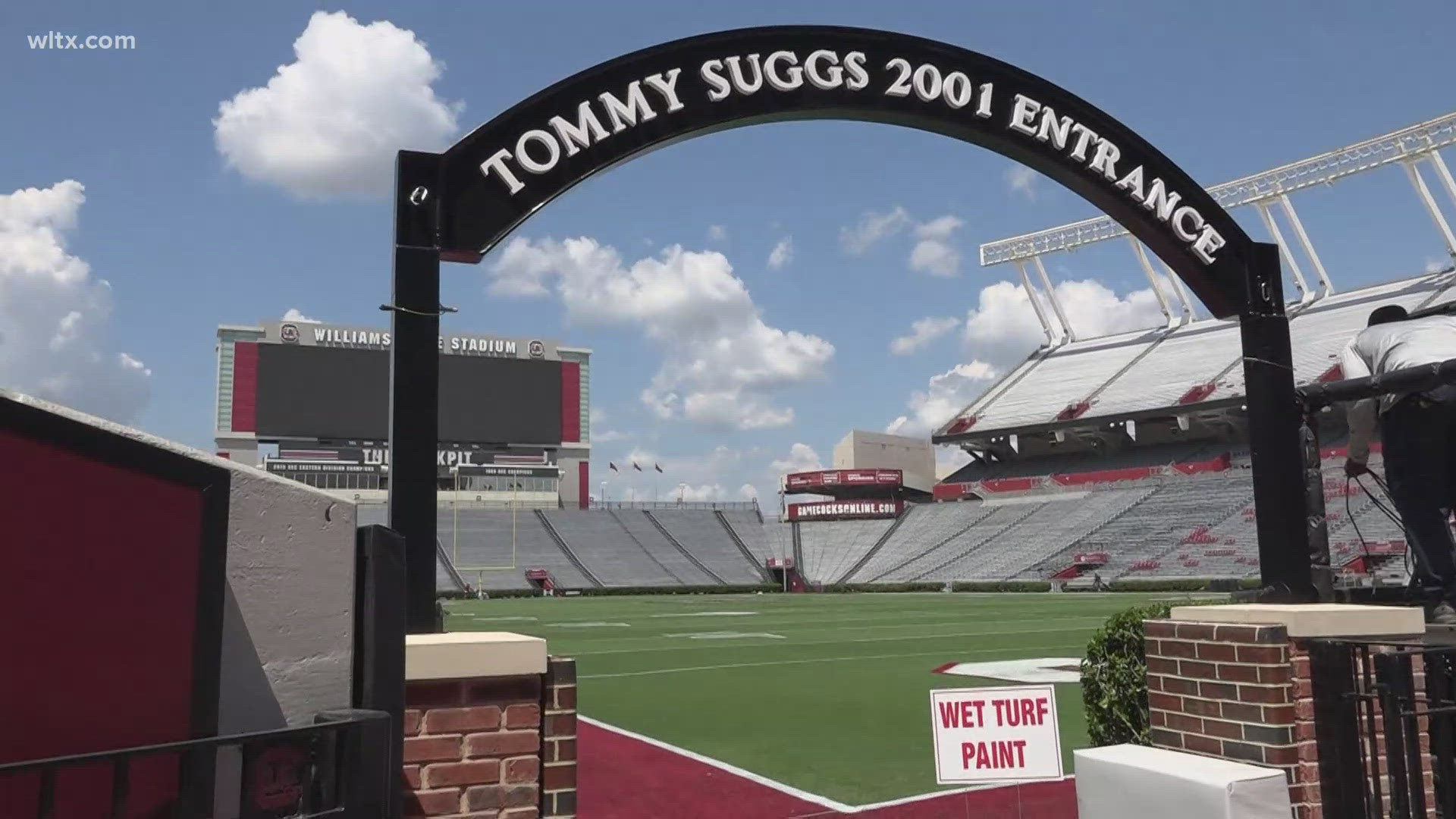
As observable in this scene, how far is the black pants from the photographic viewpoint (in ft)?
18.0

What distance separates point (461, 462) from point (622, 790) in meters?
57.7

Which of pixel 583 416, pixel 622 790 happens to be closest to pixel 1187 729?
pixel 622 790

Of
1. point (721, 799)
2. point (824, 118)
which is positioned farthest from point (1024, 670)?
point (824, 118)

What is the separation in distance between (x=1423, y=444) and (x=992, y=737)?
2546 mm

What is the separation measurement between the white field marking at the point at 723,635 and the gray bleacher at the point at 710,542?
3782cm

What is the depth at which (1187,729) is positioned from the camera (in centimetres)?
528

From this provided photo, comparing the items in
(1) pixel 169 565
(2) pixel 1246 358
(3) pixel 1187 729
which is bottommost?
(3) pixel 1187 729

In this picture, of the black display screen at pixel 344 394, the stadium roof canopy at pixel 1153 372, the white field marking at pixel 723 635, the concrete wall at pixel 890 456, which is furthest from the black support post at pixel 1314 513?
the concrete wall at pixel 890 456

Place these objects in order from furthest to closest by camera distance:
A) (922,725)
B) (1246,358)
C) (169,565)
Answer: (922,725), (1246,358), (169,565)

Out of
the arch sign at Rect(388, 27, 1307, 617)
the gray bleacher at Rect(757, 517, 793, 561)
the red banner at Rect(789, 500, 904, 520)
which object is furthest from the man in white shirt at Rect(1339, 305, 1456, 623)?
the red banner at Rect(789, 500, 904, 520)

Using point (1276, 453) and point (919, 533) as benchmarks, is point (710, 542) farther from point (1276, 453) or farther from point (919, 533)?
point (1276, 453)

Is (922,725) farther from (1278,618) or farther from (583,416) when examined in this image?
(583,416)

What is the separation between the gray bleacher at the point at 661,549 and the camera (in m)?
62.2

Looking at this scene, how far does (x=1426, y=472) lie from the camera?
550 cm
